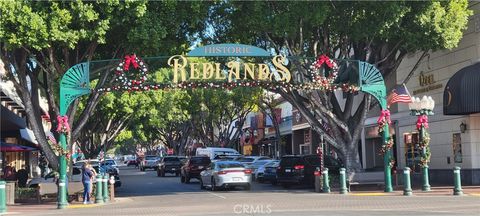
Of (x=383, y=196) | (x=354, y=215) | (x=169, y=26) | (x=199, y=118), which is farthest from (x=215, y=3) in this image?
(x=199, y=118)

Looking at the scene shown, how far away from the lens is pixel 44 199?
77.4ft

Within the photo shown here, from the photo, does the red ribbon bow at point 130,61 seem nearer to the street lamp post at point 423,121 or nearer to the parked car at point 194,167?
the street lamp post at point 423,121

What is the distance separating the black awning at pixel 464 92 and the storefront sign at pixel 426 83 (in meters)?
2.83

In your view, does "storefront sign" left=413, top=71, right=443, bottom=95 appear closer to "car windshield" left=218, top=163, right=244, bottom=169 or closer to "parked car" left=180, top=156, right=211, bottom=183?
"car windshield" left=218, top=163, right=244, bottom=169

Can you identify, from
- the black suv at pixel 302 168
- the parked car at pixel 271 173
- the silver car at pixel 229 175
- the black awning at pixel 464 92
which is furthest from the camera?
the parked car at pixel 271 173

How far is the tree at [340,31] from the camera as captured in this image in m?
22.5

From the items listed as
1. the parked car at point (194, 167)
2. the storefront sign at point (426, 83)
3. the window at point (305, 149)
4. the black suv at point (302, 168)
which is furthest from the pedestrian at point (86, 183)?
the window at point (305, 149)

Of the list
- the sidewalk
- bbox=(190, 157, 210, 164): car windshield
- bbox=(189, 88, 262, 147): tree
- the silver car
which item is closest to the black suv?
the silver car

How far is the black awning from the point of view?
23969 millimetres

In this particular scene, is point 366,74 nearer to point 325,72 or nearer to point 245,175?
point 325,72

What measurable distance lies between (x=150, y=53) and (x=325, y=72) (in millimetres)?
7972

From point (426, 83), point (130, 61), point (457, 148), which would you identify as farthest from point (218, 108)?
point (130, 61)

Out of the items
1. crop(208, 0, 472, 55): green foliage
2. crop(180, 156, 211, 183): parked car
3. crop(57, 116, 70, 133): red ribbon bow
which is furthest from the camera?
crop(180, 156, 211, 183): parked car

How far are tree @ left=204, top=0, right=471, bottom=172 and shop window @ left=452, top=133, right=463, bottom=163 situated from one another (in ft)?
14.4
